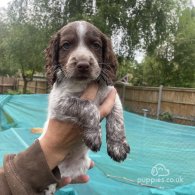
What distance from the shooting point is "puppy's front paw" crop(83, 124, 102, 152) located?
2916 millimetres

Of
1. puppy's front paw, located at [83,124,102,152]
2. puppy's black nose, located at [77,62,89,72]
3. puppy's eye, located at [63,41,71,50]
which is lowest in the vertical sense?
puppy's front paw, located at [83,124,102,152]

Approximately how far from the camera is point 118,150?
3.17m

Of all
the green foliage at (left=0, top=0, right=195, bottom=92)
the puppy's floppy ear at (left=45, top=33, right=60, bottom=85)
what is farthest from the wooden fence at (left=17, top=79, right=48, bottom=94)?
the puppy's floppy ear at (left=45, top=33, right=60, bottom=85)

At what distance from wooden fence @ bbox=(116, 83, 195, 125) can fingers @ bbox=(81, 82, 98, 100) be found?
44.0ft

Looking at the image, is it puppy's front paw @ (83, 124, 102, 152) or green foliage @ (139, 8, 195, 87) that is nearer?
puppy's front paw @ (83, 124, 102, 152)

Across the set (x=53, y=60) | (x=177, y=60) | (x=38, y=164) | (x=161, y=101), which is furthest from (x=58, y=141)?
(x=177, y=60)

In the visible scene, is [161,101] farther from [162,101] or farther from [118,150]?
[118,150]

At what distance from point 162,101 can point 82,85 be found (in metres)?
16.1

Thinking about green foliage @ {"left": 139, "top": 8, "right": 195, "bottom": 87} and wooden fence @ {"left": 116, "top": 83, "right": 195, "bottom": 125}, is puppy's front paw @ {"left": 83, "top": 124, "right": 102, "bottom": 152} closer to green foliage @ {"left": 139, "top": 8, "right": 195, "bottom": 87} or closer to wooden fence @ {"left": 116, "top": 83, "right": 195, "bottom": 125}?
wooden fence @ {"left": 116, "top": 83, "right": 195, "bottom": 125}

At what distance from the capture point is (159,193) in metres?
4.46

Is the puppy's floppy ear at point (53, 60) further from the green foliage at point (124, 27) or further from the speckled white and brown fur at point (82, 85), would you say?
the green foliage at point (124, 27)

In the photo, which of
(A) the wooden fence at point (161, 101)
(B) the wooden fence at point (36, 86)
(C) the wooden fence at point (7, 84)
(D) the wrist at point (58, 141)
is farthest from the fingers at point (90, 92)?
(C) the wooden fence at point (7, 84)

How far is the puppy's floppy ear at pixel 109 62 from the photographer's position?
3.33 metres

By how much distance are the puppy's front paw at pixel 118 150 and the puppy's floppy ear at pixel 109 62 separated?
0.49m
